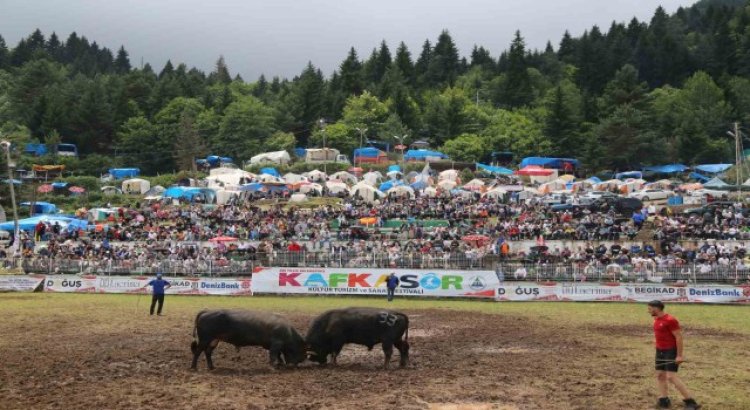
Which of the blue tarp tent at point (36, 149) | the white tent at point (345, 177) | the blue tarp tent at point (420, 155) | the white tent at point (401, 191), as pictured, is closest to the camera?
the white tent at point (401, 191)

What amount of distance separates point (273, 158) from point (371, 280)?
67630 millimetres

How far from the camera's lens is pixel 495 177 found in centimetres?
9306

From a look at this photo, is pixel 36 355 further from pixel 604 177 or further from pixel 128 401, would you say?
pixel 604 177

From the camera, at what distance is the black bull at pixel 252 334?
16.5 meters

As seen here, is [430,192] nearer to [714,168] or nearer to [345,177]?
[345,177]

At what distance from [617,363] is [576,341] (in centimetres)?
371

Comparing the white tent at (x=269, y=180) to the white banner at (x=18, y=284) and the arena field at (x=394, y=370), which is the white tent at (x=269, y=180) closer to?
the white banner at (x=18, y=284)

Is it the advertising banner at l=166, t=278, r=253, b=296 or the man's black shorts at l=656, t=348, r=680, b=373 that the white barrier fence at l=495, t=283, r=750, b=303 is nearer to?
the advertising banner at l=166, t=278, r=253, b=296

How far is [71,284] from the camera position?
38375 mm

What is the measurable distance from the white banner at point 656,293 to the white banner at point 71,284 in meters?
27.7

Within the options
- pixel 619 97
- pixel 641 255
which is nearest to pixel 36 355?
pixel 641 255

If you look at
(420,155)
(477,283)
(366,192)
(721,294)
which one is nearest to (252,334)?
(477,283)

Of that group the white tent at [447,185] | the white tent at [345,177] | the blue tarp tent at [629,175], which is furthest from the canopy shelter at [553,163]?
the white tent at [345,177]

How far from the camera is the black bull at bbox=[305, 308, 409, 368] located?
56.1ft
